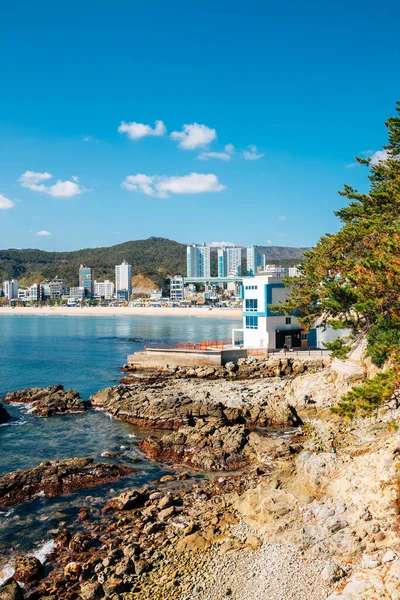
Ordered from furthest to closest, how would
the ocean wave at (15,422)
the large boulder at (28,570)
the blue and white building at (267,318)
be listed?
the blue and white building at (267,318) < the ocean wave at (15,422) < the large boulder at (28,570)

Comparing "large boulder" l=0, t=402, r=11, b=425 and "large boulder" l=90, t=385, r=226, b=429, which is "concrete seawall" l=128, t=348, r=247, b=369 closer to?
"large boulder" l=90, t=385, r=226, b=429

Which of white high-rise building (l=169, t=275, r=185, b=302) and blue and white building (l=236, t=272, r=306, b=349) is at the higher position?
white high-rise building (l=169, t=275, r=185, b=302)

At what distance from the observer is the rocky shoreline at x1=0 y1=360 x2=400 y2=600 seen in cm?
981

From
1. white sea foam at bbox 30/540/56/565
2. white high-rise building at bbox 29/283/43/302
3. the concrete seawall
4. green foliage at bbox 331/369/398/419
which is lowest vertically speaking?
white sea foam at bbox 30/540/56/565

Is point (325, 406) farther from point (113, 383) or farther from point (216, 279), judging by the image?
point (216, 279)

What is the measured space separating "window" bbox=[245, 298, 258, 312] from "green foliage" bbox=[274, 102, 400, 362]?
9803 mm

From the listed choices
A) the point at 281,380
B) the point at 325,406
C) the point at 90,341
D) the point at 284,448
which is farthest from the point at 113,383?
the point at 90,341

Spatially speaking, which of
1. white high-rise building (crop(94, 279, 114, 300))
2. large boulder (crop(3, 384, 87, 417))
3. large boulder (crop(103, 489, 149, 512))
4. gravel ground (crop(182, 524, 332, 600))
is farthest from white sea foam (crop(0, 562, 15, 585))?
white high-rise building (crop(94, 279, 114, 300))

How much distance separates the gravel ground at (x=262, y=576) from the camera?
372 inches

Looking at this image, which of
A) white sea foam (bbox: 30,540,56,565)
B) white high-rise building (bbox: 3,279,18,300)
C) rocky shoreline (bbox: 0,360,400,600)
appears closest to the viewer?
rocky shoreline (bbox: 0,360,400,600)

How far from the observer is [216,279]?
190125 mm

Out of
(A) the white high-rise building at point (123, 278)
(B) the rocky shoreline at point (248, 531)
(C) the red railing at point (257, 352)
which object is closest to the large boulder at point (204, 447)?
(B) the rocky shoreline at point (248, 531)

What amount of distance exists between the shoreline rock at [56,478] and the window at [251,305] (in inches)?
896

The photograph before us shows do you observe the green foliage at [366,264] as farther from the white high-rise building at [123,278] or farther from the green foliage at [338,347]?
the white high-rise building at [123,278]
